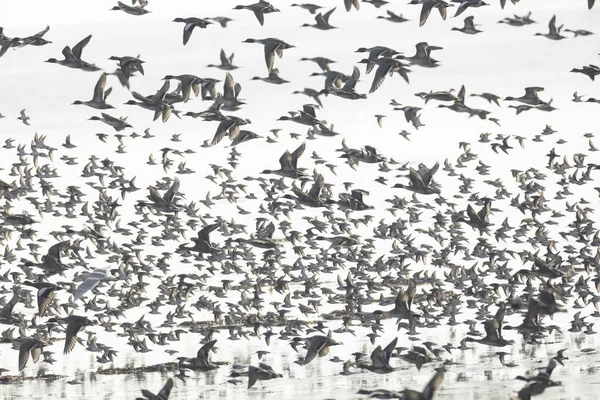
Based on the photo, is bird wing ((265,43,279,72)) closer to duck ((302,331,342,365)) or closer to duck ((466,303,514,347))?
duck ((302,331,342,365))

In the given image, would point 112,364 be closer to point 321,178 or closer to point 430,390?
point 321,178

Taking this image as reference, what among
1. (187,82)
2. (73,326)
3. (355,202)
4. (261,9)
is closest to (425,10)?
(261,9)

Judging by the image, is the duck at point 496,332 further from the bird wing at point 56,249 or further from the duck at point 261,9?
the bird wing at point 56,249

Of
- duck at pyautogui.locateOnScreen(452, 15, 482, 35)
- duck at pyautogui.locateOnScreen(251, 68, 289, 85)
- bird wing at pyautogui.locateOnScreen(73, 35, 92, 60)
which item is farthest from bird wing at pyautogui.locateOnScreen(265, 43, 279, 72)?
duck at pyautogui.locateOnScreen(452, 15, 482, 35)

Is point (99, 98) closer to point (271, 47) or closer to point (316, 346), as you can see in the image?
point (271, 47)

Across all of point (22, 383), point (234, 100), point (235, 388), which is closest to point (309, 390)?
point (235, 388)

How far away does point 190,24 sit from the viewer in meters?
29.2

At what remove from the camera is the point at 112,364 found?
4472cm

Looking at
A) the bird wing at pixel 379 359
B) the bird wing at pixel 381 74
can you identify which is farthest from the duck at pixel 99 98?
the bird wing at pixel 379 359

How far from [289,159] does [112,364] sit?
A: 819 inches

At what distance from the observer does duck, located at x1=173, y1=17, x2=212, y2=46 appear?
28.7 metres

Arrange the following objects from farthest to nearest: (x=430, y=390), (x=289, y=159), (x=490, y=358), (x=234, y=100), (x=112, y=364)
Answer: (x=112, y=364), (x=490, y=358), (x=234, y=100), (x=289, y=159), (x=430, y=390)

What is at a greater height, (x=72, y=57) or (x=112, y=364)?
(x=72, y=57)

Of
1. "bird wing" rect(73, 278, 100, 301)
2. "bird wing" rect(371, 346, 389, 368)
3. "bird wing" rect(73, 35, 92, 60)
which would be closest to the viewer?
"bird wing" rect(73, 278, 100, 301)
